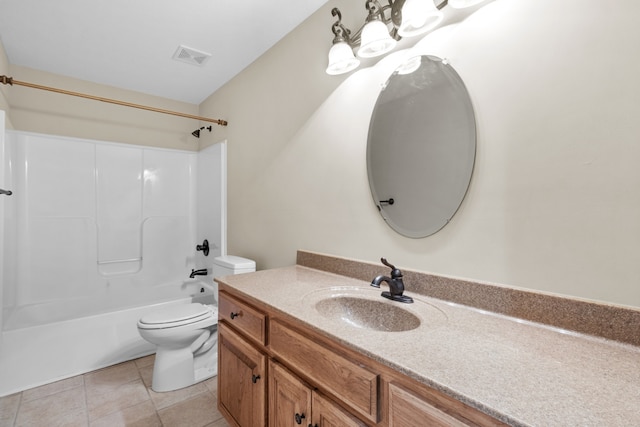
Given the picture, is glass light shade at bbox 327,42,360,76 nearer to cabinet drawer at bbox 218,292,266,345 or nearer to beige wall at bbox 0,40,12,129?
cabinet drawer at bbox 218,292,266,345

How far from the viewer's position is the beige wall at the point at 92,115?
256 centimetres

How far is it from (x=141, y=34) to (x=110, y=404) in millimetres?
2433

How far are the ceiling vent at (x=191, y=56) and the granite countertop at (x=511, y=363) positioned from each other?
2.11 meters

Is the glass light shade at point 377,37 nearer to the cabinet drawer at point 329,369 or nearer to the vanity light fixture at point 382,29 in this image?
the vanity light fixture at point 382,29

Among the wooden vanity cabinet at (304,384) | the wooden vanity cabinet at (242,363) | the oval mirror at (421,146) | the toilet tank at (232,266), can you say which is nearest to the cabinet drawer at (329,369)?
the wooden vanity cabinet at (304,384)

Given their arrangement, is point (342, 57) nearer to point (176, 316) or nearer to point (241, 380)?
point (241, 380)

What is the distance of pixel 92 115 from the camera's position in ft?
9.39

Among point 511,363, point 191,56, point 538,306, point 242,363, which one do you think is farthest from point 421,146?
point 191,56

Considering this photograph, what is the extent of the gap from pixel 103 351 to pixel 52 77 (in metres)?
2.44

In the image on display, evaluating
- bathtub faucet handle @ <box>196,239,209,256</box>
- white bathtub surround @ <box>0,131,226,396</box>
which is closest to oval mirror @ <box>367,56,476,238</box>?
white bathtub surround @ <box>0,131,226,396</box>

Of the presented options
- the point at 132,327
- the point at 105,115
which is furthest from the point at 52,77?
the point at 132,327

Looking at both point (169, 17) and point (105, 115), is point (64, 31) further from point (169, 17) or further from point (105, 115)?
point (105, 115)

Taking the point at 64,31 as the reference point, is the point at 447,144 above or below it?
below

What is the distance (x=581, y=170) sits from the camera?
0.86 m
